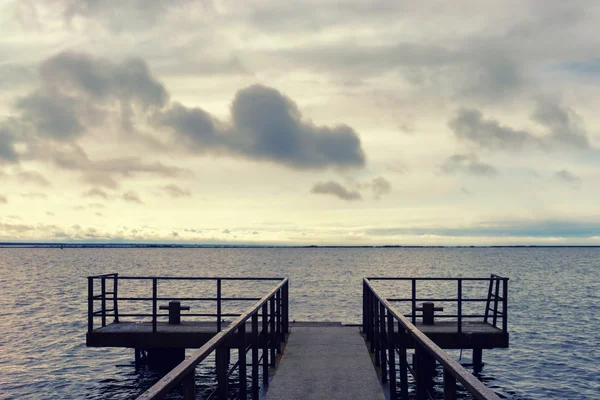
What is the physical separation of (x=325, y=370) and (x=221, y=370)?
3.89m

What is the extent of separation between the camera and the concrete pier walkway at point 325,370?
7.79m

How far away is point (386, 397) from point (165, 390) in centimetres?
484

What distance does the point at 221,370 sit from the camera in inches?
216

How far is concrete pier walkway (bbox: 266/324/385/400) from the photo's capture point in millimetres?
7785

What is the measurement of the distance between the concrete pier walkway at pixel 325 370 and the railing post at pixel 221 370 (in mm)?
1911

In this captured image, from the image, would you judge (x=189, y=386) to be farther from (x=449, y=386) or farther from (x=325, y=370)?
(x=325, y=370)

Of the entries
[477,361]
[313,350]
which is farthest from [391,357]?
[477,361]

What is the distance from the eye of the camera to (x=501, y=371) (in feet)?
66.5

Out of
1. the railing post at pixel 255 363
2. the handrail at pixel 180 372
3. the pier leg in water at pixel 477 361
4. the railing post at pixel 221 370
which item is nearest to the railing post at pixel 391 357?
the railing post at pixel 255 363

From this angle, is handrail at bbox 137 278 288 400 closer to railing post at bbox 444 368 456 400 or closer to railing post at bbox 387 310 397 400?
railing post at bbox 444 368 456 400

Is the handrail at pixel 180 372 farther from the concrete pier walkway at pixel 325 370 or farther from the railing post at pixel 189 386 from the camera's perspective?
the concrete pier walkway at pixel 325 370

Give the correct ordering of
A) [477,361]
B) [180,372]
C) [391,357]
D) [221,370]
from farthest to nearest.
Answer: [477,361] < [391,357] < [221,370] < [180,372]

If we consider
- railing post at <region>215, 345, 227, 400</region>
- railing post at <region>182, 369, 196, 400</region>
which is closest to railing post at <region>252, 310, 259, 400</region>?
railing post at <region>215, 345, 227, 400</region>

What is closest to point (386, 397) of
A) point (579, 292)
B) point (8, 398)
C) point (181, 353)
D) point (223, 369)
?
point (223, 369)
